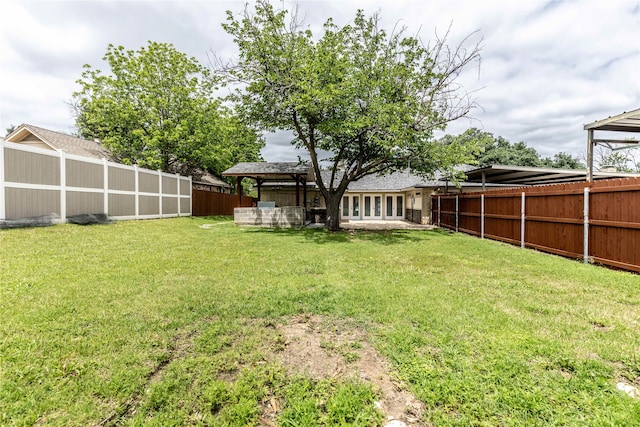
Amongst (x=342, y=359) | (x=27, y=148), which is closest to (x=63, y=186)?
(x=27, y=148)

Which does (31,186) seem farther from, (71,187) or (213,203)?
(213,203)

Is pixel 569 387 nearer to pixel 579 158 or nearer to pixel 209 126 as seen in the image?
pixel 209 126

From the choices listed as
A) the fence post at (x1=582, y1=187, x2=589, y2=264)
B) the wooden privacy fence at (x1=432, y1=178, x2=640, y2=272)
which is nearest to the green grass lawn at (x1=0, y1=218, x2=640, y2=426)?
the wooden privacy fence at (x1=432, y1=178, x2=640, y2=272)

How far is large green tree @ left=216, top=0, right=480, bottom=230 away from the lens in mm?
10461

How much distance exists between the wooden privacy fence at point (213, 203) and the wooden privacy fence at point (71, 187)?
3260 millimetres

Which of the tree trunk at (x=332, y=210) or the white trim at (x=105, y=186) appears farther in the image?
the tree trunk at (x=332, y=210)

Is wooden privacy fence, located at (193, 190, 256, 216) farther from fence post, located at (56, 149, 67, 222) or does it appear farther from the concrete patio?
fence post, located at (56, 149, 67, 222)

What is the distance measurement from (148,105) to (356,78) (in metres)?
14.9

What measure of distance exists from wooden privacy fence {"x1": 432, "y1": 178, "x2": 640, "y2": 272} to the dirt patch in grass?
654 centimetres

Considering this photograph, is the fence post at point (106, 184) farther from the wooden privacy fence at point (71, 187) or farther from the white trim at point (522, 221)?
the white trim at point (522, 221)

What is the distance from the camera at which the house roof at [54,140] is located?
1538cm

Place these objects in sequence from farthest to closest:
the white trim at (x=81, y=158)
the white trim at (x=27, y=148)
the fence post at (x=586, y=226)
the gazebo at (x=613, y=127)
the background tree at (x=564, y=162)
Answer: the background tree at (x=564, y=162), the white trim at (x=81, y=158), the white trim at (x=27, y=148), the gazebo at (x=613, y=127), the fence post at (x=586, y=226)

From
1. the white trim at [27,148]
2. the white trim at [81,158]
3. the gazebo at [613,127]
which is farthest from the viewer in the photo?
the white trim at [81,158]

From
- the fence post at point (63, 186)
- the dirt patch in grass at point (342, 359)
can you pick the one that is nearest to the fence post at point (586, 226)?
the dirt patch in grass at point (342, 359)
